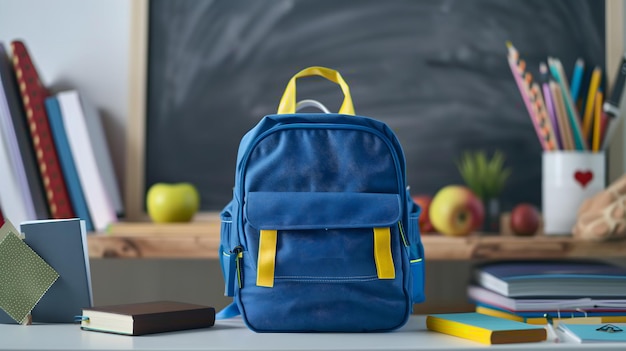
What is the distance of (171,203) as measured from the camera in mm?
1410

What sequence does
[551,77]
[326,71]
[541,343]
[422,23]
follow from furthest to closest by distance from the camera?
1. [422,23]
2. [551,77]
3. [326,71]
4. [541,343]

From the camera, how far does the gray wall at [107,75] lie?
60.4 inches

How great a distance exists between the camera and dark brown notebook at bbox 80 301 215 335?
2.57 feet

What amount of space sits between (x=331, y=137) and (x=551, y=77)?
0.77 meters

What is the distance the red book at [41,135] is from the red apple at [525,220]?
0.84m

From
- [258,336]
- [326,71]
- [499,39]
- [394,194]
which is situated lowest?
[258,336]

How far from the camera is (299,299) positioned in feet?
2.68

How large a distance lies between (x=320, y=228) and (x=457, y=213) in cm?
59

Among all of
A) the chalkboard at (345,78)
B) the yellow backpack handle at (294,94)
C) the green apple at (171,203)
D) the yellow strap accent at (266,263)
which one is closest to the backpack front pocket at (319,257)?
the yellow strap accent at (266,263)

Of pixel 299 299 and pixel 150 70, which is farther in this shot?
pixel 150 70

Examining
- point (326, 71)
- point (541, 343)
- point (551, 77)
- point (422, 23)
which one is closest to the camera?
point (541, 343)

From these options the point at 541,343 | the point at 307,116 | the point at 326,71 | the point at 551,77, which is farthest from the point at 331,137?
the point at 551,77

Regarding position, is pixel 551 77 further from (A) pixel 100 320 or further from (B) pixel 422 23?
Answer: (A) pixel 100 320

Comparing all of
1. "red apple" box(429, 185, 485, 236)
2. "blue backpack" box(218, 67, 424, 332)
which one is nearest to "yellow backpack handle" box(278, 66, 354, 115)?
"blue backpack" box(218, 67, 424, 332)
